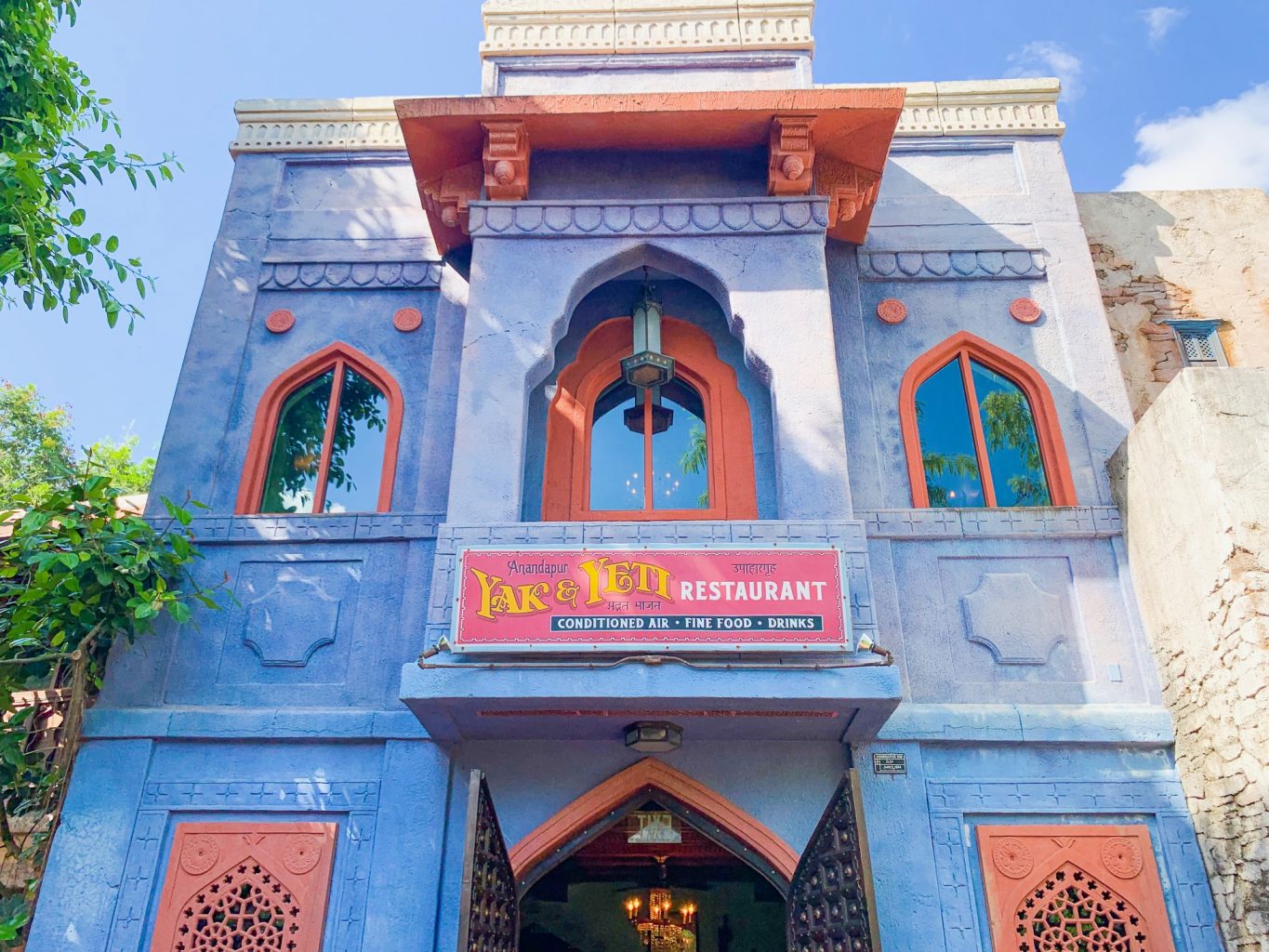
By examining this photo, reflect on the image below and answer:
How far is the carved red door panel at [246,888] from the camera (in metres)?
5.75

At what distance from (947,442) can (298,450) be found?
471cm

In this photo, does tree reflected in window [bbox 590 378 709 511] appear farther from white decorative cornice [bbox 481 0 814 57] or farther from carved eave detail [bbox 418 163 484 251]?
white decorative cornice [bbox 481 0 814 57]

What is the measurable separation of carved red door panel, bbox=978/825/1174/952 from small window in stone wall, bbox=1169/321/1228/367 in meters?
4.00

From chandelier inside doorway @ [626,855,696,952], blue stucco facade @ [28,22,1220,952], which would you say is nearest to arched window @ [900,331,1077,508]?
blue stucco facade @ [28,22,1220,952]

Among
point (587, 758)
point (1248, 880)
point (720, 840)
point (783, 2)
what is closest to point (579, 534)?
point (587, 758)

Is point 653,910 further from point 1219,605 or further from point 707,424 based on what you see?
point 1219,605

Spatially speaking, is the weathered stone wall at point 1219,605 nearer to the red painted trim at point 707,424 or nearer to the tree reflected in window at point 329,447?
the red painted trim at point 707,424

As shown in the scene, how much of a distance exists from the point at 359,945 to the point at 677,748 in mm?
2075

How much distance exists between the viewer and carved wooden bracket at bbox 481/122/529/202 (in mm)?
7164

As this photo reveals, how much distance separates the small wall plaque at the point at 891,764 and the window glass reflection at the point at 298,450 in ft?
13.7

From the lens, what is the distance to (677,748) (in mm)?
6160

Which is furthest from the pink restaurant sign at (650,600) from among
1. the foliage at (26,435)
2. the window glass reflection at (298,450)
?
the foliage at (26,435)

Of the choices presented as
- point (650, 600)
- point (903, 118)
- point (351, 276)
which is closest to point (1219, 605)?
point (650, 600)

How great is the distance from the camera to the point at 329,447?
7473 millimetres
